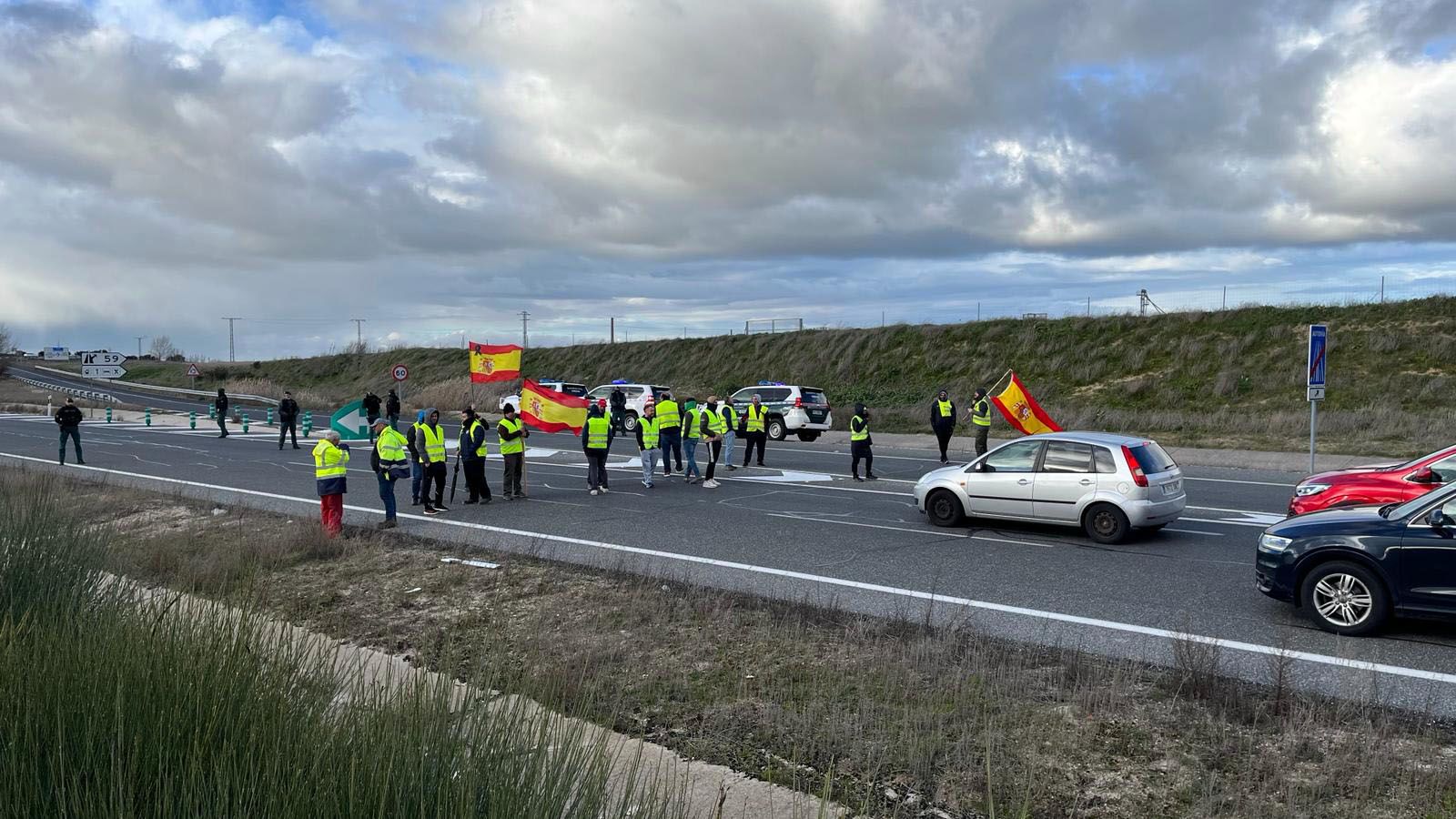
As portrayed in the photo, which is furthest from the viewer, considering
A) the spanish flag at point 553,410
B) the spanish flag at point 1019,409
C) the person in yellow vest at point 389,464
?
the spanish flag at point 553,410

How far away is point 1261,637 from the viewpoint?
7.98 metres

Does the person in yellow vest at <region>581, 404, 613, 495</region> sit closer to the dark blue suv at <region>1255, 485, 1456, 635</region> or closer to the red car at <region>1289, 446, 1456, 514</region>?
the red car at <region>1289, 446, 1456, 514</region>

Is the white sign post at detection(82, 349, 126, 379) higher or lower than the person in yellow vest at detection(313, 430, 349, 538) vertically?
higher

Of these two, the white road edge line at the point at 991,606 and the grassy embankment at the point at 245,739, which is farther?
the white road edge line at the point at 991,606

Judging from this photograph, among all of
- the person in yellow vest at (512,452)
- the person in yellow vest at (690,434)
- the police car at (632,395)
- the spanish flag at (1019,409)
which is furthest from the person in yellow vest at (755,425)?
the police car at (632,395)

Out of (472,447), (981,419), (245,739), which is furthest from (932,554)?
(981,419)

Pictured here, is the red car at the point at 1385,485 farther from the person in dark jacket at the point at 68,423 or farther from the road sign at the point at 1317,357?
the person in dark jacket at the point at 68,423

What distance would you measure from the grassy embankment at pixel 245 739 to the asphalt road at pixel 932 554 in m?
5.20

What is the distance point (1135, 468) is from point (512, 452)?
10119 mm

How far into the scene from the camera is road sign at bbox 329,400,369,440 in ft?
46.5

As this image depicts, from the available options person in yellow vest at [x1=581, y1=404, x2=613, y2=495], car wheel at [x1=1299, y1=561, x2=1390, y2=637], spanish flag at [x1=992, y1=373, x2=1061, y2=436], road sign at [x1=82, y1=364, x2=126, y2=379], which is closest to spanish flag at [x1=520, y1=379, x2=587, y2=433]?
person in yellow vest at [x1=581, y1=404, x2=613, y2=495]

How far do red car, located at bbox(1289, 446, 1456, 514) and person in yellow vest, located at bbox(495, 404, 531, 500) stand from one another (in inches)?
457

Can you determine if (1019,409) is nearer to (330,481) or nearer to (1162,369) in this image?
(330,481)

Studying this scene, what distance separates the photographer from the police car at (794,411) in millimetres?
30938
